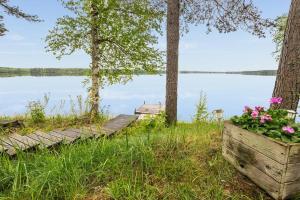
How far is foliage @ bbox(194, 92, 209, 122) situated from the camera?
747 cm

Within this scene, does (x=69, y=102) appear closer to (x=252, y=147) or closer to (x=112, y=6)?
(x=112, y=6)

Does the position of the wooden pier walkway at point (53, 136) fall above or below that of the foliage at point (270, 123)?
below

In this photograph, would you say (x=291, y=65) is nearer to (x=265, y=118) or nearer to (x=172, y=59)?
(x=265, y=118)

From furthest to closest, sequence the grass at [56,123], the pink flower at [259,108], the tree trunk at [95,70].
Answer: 1. the tree trunk at [95,70]
2. the grass at [56,123]
3. the pink flower at [259,108]

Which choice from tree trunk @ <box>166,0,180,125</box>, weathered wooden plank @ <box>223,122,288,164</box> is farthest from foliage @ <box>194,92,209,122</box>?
weathered wooden plank @ <box>223,122,288,164</box>

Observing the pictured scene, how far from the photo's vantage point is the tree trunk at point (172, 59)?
7.25m

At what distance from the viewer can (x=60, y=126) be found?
8.55m

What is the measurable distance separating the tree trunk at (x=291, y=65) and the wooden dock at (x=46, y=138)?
3284 mm

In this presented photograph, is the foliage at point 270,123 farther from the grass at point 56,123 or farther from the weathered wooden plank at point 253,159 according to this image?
the grass at point 56,123

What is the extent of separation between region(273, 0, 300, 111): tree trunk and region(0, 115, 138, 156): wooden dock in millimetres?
3284

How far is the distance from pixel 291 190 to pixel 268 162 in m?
0.34

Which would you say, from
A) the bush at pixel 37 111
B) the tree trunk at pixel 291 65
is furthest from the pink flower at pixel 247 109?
the bush at pixel 37 111

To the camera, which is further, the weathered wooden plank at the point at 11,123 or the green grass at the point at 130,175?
the weathered wooden plank at the point at 11,123

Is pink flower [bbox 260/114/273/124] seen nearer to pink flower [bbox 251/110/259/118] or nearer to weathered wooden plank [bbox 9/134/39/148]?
pink flower [bbox 251/110/259/118]
